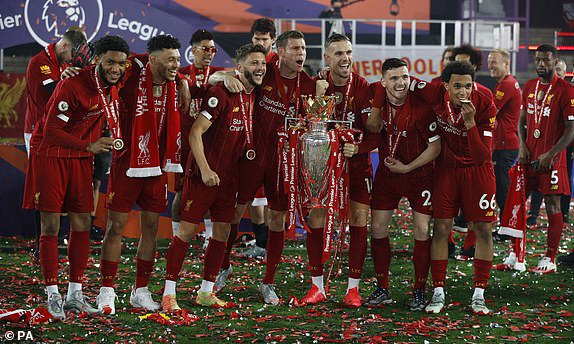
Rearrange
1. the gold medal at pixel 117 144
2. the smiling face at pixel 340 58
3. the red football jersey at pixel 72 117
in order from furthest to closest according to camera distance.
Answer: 1. the smiling face at pixel 340 58
2. the red football jersey at pixel 72 117
3. the gold medal at pixel 117 144

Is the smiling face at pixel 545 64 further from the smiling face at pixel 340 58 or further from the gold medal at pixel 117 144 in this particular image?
the gold medal at pixel 117 144

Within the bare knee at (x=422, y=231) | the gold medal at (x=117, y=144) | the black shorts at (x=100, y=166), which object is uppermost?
the gold medal at (x=117, y=144)

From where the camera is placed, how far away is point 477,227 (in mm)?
5480

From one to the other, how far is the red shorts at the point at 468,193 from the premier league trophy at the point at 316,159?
2.02 ft

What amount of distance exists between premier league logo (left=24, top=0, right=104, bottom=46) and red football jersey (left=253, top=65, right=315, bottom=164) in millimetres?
5894

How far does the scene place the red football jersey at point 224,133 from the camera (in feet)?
17.4

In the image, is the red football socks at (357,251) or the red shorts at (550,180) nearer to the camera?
the red football socks at (357,251)

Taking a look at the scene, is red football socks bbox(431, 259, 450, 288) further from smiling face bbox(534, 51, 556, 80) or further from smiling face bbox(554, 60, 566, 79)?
smiling face bbox(554, 60, 566, 79)

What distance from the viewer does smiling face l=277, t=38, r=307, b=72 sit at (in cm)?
542

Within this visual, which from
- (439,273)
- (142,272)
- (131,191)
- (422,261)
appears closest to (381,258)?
(422,261)

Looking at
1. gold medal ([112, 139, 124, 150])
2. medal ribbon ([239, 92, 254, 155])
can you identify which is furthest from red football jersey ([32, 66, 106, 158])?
medal ribbon ([239, 92, 254, 155])

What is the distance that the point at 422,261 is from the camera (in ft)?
18.1

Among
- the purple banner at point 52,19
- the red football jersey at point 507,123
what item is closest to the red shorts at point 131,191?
the red football jersey at point 507,123

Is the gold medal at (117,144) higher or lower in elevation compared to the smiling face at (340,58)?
lower
